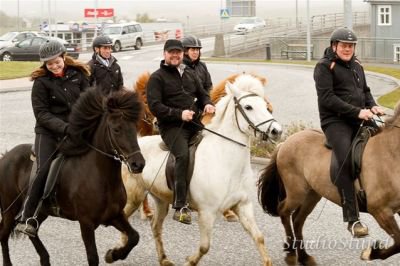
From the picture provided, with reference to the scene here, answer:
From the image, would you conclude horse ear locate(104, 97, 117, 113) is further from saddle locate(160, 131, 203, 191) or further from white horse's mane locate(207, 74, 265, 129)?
white horse's mane locate(207, 74, 265, 129)

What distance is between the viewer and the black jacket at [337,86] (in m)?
9.06

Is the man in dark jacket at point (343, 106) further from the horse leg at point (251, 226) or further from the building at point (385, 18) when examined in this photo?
the building at point (385, 18)

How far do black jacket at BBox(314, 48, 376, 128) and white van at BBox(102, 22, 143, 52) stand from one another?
53276 mm

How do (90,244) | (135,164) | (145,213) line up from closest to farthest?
1. (135,164)
2. (90,244)
3. (145,213)

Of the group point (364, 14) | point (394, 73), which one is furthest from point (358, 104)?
point (364, 14)

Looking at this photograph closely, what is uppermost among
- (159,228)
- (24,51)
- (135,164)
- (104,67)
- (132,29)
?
(132,29)

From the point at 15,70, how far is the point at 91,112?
1293 inches

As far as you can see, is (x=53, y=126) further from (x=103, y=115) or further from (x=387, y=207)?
(x=387, y=207)

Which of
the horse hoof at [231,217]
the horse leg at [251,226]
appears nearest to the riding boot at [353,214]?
the horse leg at [251,226]

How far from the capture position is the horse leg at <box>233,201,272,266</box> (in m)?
8.69

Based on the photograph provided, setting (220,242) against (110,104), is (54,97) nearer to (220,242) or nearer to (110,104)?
(110,104)

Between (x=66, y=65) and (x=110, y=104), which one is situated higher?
(x=66, y=65)

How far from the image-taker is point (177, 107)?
9523mm

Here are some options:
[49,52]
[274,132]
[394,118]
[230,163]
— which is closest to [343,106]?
[394,118]
